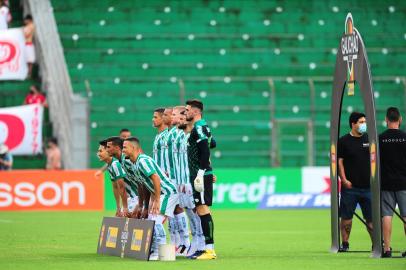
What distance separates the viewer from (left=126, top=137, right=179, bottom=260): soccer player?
1691 cm

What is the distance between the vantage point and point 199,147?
57.1 ft

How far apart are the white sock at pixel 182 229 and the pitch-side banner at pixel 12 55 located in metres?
20.3

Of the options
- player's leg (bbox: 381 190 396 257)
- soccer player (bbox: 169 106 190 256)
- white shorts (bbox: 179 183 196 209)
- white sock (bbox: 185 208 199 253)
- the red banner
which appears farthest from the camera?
the red banner

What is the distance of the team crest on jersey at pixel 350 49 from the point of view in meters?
17.6

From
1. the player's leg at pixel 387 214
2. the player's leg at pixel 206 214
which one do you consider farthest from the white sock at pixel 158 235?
the player's leg at pixel 387 214

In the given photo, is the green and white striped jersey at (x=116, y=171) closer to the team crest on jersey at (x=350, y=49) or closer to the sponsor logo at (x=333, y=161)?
the sponsor logo at (x=333, y=161)

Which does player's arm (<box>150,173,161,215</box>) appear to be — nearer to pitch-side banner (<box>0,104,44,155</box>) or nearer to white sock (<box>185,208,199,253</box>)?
white sock (<box>185,208,199,253</box>)

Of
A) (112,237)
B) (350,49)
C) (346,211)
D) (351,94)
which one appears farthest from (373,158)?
(112,237)

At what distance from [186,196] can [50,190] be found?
671 inches

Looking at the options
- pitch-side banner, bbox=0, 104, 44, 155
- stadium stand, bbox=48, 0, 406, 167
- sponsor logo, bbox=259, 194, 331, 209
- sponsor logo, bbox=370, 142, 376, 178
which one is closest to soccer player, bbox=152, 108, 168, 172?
sponsor logo, bbox=370, 142, 376, 178

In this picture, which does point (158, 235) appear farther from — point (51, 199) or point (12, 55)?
point (12, 55)

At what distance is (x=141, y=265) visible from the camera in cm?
1600

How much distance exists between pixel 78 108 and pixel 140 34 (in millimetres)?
6472

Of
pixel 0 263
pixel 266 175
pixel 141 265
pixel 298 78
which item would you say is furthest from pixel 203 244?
pixel 298 78
